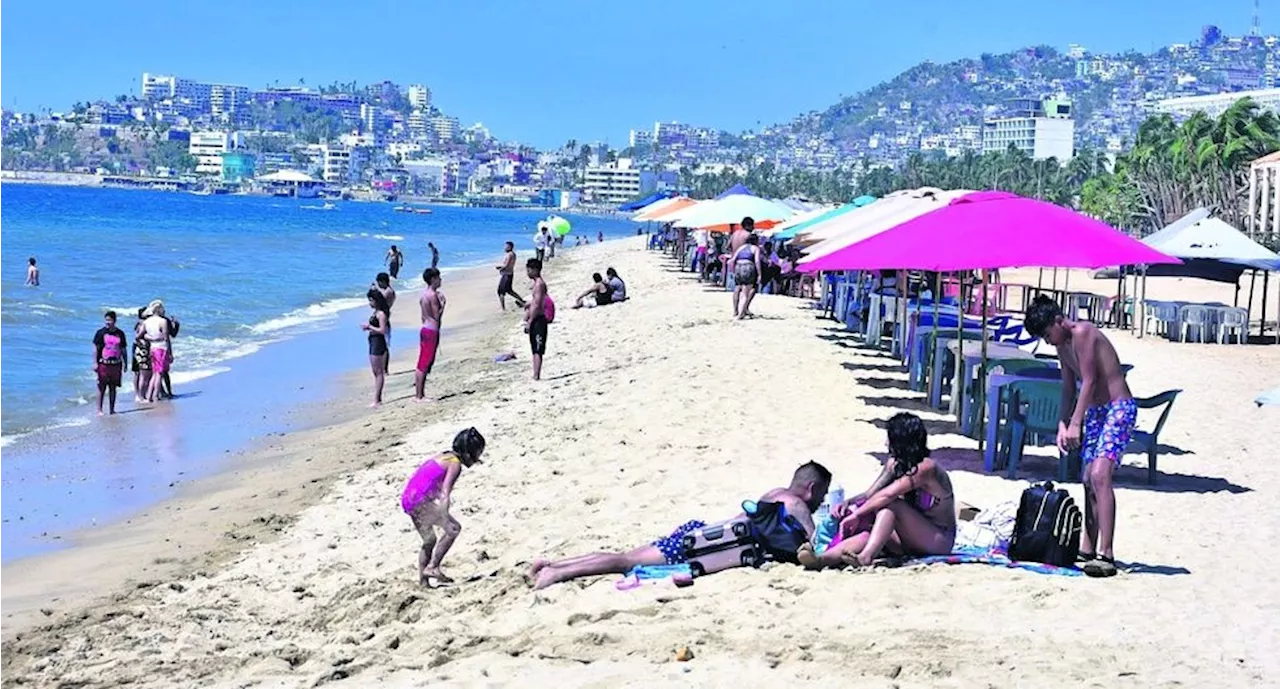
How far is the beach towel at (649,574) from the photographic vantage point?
272 inches

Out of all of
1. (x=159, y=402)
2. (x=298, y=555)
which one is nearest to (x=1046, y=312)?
(x=298, y=555)

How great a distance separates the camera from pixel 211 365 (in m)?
20.6

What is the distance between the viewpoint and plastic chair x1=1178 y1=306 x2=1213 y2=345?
20688 millimetres

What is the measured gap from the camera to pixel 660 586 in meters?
6.88

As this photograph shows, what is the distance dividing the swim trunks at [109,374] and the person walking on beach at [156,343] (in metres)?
0.74

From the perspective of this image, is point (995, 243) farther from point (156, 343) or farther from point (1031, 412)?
point (156, 343)

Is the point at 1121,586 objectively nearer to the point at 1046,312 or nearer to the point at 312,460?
the point at 1046,312

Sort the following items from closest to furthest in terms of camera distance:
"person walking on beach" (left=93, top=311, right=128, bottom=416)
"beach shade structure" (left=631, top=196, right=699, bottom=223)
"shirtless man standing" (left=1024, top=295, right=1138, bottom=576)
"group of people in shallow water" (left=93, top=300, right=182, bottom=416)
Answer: "shirtless man standing" (left=1024, top=295, right=1138, bottom=576)
"person walking on beach" (left=93, top=311, right=128, bottom=416)
"group of people in shallow water" (left=93, top=300, right=182, bottom=416)
"beach shade structure" (left=631, top=196, right=699, bottom=223)

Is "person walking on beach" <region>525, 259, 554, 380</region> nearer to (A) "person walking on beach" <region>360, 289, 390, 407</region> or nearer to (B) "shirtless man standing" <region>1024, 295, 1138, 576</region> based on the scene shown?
(A) "person walking on beach" <region>360, 289, 390, 407</region>

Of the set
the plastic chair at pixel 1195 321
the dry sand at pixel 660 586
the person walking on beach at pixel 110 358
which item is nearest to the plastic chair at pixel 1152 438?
the dry sand at pixel 660 586

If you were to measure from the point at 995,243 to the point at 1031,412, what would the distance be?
3.47ft

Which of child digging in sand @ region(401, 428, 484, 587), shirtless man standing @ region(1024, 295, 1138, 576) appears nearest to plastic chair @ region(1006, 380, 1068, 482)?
shirtless man standing @ region(1024, 295, 1138, 576)

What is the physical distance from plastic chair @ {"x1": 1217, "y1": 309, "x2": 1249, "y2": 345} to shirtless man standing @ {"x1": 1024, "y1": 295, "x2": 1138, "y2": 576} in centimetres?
1444

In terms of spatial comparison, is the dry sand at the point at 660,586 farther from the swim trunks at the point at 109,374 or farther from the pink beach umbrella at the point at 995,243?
the swim trunks at the point at 109,374
